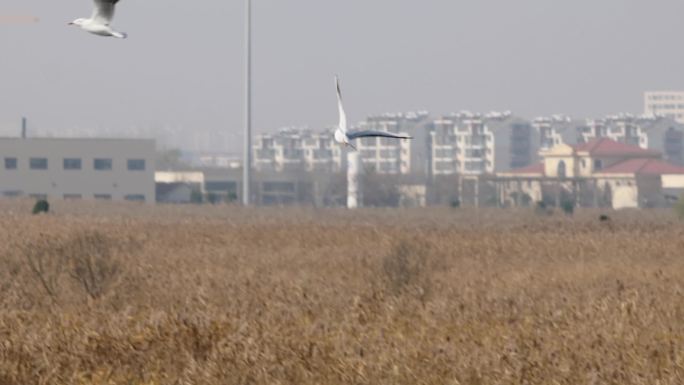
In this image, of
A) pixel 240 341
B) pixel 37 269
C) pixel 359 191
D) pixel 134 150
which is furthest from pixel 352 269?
pixel 359 191

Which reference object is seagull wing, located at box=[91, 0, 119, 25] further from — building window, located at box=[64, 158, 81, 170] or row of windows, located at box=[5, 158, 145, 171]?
building window, located at box=[64, 158, 81, 170]

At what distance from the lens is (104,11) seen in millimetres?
8789

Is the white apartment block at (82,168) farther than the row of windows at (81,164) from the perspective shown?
No

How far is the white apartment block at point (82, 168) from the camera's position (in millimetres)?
140625

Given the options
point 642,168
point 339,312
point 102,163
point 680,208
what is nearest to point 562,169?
point 642,168

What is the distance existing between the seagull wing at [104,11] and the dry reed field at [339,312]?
23.8 ft

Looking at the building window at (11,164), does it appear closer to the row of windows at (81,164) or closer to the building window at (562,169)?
the row of windows at (81,164)

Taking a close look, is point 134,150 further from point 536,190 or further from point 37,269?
point 37,269

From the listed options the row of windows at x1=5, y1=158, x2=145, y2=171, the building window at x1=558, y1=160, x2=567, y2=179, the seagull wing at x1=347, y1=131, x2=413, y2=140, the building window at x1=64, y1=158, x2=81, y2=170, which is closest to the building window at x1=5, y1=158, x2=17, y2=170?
the row of windows at x1=5, y1=158, x2=145, y2=171

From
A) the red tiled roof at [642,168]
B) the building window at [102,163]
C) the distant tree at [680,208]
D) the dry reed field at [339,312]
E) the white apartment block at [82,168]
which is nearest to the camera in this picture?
the dry reed field at [339,312]

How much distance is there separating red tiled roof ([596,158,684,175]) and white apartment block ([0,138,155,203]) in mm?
62864

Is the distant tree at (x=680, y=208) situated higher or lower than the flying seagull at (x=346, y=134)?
lower

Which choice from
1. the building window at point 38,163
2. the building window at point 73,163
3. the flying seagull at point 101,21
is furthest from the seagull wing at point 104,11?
the building window at point 38,163

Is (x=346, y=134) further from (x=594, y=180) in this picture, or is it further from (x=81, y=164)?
(x=594, y=180)
